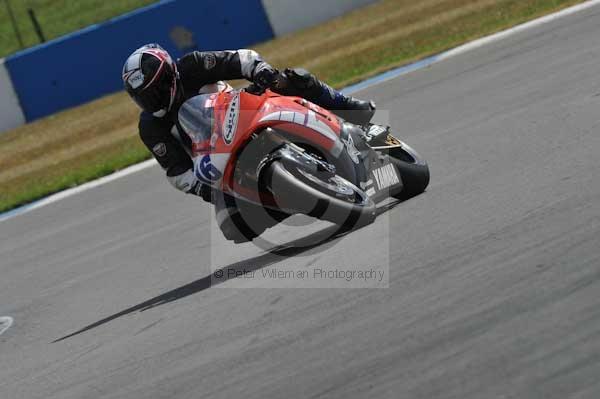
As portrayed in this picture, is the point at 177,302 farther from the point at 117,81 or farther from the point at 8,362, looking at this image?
the point at 117,81

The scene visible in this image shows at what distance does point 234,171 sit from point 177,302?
851 mm

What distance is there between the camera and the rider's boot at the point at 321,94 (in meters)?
7.10

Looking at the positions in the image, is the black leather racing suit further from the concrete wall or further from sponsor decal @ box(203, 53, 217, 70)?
the concrete wall

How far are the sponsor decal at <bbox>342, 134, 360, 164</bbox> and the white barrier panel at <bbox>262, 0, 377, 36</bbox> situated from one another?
15.1 metres

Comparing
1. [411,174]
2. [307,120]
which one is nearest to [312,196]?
[307,120]

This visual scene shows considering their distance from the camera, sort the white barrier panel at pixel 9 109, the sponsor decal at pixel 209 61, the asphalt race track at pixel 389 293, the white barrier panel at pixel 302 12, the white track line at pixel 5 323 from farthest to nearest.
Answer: the white barrier panel at pixel 302 12, the white barrier panel at pixel 9 109, the white track line at pixel 5 323, the sponsor decal at pixel 209 61, the asphalt race track at pixel 389 293

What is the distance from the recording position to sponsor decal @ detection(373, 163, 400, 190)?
7184 millimetres

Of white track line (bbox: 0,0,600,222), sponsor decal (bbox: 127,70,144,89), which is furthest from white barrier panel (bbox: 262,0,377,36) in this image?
sponsor decal (bbox: 127,70,144,89)

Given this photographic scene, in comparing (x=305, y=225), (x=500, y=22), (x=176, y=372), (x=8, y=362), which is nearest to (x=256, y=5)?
(x=500, y=22)

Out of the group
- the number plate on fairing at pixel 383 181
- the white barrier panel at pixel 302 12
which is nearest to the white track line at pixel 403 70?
the number plate on fairing at pixel 383 181

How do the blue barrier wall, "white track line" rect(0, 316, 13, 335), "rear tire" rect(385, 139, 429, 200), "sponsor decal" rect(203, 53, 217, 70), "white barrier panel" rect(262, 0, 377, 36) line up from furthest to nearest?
"white barrier panel" rect(262, 0, 377, 36) < the blue barrier wall < "white track line" rect(0, 316, 13, 335) < "rear tire" rect(385, 139, 429, 200) < "sponsor decal" rect(203, 53, 217, 70)

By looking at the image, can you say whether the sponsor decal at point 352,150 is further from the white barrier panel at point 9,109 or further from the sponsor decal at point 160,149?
the white barrier panel at point 9,109

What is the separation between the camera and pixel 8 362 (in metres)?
6.56

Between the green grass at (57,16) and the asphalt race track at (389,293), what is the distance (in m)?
14.5
